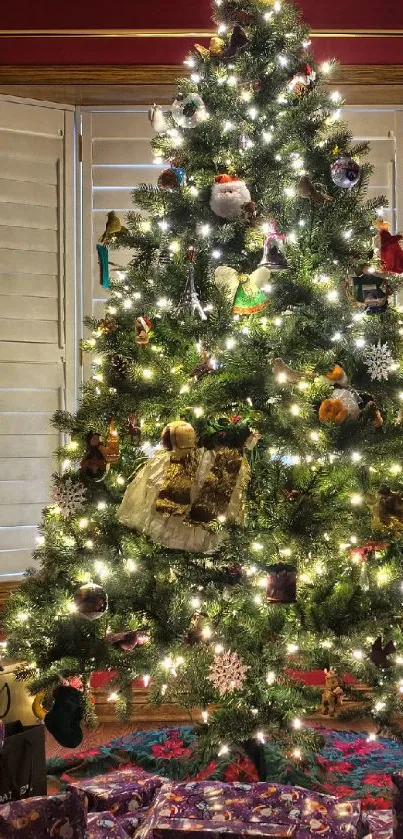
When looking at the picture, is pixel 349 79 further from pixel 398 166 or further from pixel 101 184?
Result: pixel 101 184

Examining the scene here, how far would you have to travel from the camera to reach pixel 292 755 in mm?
1968

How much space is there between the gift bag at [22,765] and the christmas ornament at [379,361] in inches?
47.5

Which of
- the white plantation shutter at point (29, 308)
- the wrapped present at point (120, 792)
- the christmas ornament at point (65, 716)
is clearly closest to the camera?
the wrapped present at point (120, 792)

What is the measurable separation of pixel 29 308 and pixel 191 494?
139 cm

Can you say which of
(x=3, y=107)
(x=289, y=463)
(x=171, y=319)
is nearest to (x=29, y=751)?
(x=289, y=463)

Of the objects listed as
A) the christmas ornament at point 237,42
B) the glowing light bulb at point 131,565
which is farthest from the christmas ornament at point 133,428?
the christmas ornament at point 237,42

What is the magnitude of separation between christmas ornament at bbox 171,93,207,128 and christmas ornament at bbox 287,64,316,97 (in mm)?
254

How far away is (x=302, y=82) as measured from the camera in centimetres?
219

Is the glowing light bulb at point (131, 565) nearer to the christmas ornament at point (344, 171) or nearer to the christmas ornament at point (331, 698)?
the christmas ornament at point (331, 698)

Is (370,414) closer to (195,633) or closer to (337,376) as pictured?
(337,376)

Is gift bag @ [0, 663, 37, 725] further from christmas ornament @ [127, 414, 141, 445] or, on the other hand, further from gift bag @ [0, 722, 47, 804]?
christmas ornament @ [127, 414, 141, 445]

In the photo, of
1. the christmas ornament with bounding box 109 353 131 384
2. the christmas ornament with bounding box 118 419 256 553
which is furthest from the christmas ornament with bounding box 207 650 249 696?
the christmas ornament with bounding box 109 353 131 384

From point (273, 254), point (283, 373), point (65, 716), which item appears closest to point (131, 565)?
point (65, 716)

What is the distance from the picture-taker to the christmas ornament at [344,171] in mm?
2049
